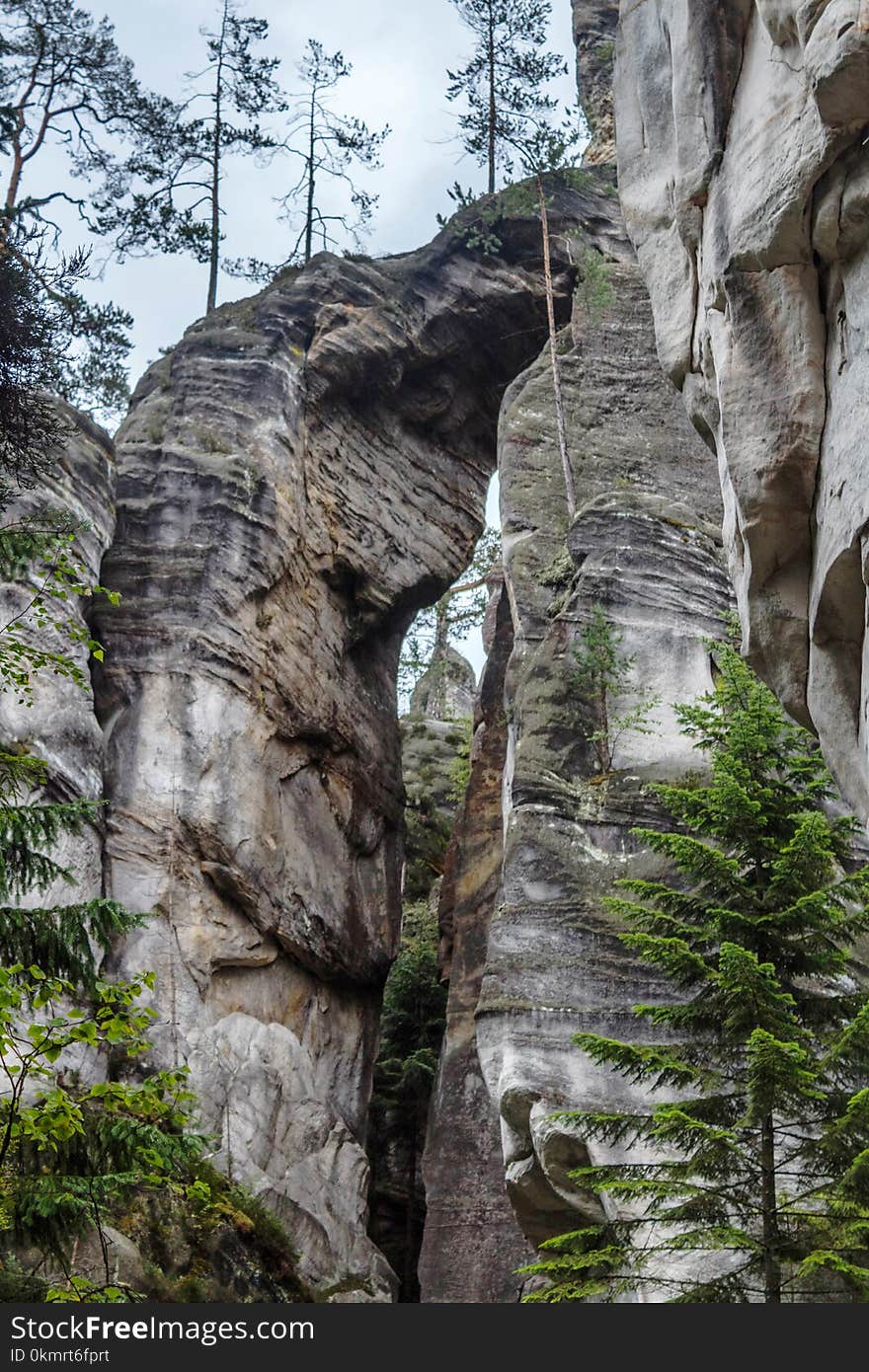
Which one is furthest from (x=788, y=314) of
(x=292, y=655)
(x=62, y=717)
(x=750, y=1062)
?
(x=292, y=655)

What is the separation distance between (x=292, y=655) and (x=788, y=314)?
12.1 meters

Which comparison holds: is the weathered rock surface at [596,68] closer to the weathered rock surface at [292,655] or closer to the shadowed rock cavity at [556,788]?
the weathered rock surface at [292,655]

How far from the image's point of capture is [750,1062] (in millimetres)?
9211

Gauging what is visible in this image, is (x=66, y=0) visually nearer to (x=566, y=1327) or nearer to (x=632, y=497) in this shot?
(x=632, y=497)

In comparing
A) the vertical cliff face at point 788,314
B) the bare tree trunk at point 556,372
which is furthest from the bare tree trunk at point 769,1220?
the bare tree trunk at point 556,372

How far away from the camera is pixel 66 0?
23.3m

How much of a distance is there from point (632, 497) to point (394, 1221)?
10.1m

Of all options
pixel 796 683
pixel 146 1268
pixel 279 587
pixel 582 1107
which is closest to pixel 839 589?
pixel 796 683

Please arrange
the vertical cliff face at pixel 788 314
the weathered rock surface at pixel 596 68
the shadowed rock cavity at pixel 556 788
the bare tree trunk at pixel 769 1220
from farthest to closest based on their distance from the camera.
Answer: the weathered rock surface at pixel 596 68 → the shadowed rock cavity at pixel 556 788 → the bare tree trunk at pixel 769 1220 → the vertical cliff face at pixel 788 314

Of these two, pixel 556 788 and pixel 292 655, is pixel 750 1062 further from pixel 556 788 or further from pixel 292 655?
pixel 292 655

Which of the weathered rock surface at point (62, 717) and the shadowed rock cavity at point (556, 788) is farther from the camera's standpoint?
the weathered rock surface at point (62, 717)

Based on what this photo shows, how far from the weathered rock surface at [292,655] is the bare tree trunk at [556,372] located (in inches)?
24.1

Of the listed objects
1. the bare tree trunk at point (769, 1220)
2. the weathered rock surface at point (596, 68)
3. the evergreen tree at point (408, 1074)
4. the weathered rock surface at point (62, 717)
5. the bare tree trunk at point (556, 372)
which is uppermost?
the weathered rock surface at point (596, 68)

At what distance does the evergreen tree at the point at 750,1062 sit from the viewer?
892 centimetres
